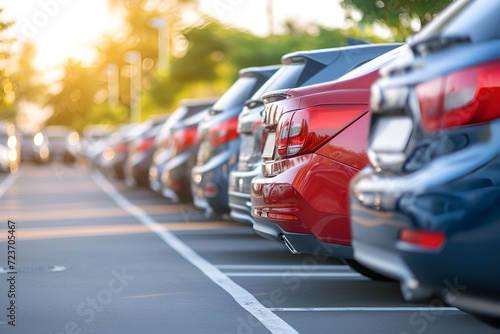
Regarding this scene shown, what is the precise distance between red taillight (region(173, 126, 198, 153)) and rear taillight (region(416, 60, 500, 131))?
10183 mm

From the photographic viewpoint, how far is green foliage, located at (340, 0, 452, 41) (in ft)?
48.4

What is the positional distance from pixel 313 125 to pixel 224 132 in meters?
4.55

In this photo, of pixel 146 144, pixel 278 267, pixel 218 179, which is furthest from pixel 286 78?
pixel 146 144

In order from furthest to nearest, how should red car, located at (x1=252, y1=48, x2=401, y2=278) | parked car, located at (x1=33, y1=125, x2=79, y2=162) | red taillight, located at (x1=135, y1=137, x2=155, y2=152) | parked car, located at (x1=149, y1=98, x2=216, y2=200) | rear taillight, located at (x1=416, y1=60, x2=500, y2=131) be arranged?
parked car, located at (x1=33, y1=125, x2=79, y2=162) → red taillight, located at (x1=135, y1=137, x2=155, y2=152) → parked car, located at (x1=149, y1=98, x2=216, y2=200) → red car, located at (x1=252, y1=48, x2=401, y2=278) → rear taillight, located at (x1=416, y1=60, x2=500, y2=131)

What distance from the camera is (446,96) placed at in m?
4.94

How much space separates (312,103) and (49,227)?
25.8 feet

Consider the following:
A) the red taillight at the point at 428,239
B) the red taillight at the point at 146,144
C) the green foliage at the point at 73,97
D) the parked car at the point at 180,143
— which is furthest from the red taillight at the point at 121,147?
the green foliage at the point at 73,97

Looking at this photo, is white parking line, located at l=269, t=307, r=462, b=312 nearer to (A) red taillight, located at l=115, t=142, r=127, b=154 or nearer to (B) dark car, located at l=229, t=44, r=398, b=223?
(B) dark car, located at l=229, t=44, r=398, b=223

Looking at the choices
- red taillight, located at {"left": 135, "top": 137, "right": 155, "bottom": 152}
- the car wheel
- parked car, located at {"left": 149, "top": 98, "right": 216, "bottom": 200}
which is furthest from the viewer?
red taillight, located at {"left": 135, "top": 137, "right": 155, "bottom": 152}

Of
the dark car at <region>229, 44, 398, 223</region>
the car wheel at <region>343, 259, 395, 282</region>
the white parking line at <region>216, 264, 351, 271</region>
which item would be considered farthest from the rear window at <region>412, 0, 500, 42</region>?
the white parking line at <region>216, 264, 351, 271</region>

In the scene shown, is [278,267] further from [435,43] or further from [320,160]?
[435,43]

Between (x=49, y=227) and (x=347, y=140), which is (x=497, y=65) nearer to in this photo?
(x=347, y=140)

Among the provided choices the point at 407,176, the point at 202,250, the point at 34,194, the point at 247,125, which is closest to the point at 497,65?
the point at 407,176

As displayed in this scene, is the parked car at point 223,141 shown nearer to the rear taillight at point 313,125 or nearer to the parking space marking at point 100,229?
the parking space marking at point 100,229
